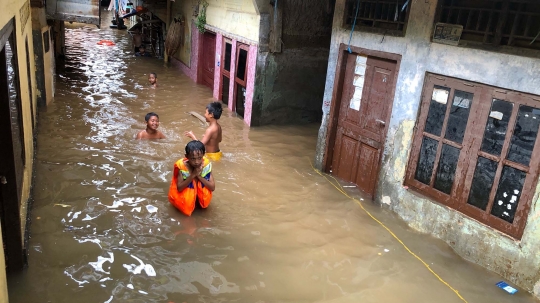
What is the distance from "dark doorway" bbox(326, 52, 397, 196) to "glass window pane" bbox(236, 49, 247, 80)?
3823mm

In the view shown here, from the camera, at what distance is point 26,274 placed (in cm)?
407

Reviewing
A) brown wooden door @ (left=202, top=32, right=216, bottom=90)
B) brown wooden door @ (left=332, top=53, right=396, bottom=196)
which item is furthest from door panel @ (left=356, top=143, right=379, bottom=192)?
brown wooden door @ (left=202, top=32, right=216, bottom=90)

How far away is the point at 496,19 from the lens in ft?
15.8

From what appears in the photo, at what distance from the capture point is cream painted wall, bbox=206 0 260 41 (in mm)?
9406

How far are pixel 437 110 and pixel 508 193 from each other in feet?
4.27

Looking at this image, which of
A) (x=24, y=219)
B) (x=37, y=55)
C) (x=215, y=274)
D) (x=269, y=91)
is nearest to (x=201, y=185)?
(x=215, y=274)

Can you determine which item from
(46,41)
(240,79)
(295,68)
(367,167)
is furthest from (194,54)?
(367,167)

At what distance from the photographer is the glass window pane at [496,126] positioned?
4621 mm

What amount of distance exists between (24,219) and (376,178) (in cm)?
459

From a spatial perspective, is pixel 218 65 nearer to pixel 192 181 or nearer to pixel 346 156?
pixel 346 156

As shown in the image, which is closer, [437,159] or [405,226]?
[437,159]

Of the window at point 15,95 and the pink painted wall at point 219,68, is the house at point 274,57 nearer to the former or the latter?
the pink painted wall at point 219,68

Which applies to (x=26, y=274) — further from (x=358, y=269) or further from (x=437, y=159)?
(x=437, y=159)

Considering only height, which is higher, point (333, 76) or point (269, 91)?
point (333, 76)
